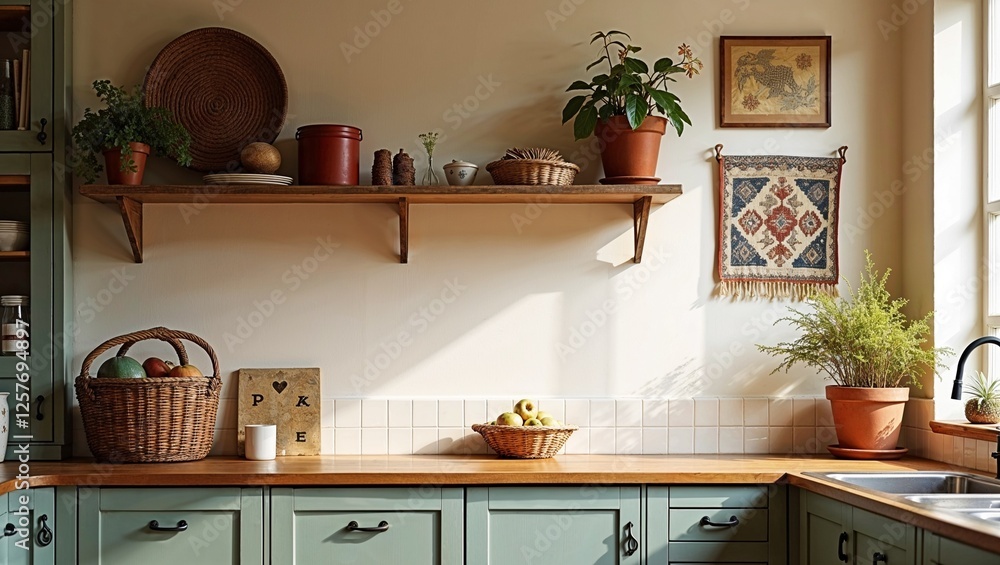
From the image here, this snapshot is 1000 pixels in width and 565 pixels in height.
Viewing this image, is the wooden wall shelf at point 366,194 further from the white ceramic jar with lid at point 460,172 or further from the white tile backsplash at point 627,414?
the white tile backsplash at point 627,414

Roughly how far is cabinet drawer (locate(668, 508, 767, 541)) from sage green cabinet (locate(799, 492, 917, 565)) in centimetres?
13

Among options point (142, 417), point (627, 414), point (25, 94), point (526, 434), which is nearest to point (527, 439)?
point (526, 434)

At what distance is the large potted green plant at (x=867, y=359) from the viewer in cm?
329

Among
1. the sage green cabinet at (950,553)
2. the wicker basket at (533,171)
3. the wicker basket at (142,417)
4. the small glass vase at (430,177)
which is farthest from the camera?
the small glass vase at (430,177)

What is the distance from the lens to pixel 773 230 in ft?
11.7

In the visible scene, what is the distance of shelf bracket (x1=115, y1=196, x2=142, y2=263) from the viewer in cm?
329

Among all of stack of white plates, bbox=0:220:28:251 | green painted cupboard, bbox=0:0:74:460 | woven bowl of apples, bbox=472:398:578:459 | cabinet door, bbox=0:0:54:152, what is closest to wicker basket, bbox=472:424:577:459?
woven bowl of apples, bbox=472:398:578:459

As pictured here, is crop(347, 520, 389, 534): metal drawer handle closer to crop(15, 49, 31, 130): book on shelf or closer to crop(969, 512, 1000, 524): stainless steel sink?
crop(969, 512, 1000, 524): stainless steel sink

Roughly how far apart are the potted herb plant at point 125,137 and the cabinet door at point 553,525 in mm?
1551

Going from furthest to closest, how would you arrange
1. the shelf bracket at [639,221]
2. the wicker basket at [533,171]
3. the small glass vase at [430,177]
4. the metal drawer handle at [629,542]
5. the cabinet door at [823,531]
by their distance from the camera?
the small glass vase at [430,177] → the shelf bracket at [639,221] → the wicker basket at [533,171] → the metal drawer handle at [629,542] → the cabinet door at [823,531]

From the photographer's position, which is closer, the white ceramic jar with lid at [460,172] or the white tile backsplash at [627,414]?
the white ceramic jar with lid at [460,172]

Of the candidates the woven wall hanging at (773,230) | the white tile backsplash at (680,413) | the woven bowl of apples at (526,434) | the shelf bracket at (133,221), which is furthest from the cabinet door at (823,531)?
the shelf bracket at (133,221)

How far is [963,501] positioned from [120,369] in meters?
2.53

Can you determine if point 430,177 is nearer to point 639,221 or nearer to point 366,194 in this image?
point 366,194
